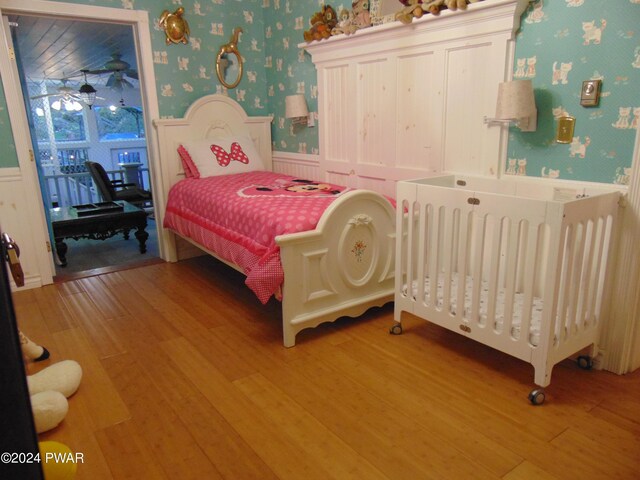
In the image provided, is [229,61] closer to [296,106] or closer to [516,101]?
[296,106]

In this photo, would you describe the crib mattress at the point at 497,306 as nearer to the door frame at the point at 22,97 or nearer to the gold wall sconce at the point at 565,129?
the gold wall sconce at the point at 565,129

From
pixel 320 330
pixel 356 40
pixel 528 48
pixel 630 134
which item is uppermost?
pixel 356 40

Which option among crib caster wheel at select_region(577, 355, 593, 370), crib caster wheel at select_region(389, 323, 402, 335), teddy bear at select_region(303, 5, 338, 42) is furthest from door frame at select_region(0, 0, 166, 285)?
crib caster wheel at select_region(577, 355, 593, 370)

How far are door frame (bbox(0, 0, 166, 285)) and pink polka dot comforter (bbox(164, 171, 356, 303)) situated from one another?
22.8 inches

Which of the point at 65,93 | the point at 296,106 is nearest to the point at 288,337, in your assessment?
the point at 296,106

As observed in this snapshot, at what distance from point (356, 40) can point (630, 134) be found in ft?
6.52

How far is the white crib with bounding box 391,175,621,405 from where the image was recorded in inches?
72.9

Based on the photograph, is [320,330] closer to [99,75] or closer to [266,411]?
[266,411]

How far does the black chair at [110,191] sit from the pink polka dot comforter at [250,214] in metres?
2.37

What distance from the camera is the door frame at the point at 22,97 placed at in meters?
3.23

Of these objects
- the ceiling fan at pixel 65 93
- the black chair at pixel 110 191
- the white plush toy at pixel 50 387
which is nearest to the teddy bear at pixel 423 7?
the white plush toy at pixel 50 387

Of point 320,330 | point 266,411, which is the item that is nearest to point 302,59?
point 320,330

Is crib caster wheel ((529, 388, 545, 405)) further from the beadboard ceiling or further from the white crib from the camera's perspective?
the beadboard ceiling

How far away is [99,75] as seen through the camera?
7.39 metres
